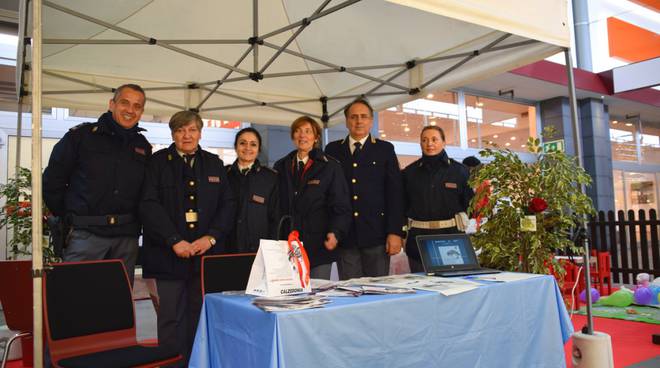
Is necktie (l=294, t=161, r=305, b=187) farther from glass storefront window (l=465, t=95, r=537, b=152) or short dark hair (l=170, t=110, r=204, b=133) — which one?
glass storefront window (l=465, t=95, r=537, b=152)

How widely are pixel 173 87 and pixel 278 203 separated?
5.53 ft

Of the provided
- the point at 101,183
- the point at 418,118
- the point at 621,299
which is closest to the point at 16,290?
the point at 101,183

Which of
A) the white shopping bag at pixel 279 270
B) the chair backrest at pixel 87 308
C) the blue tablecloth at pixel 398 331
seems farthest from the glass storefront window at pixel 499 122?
the white shopping bag at pixel 279 270

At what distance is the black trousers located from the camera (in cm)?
245

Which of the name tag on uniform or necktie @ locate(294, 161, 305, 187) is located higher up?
necktie @ locate(294, 161, 305, 187)

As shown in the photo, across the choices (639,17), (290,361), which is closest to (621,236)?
(639,17)

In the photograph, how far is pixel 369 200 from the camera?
299 cm

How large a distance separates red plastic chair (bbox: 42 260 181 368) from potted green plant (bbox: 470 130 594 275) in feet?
6.03

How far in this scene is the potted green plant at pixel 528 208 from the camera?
8.95 ft

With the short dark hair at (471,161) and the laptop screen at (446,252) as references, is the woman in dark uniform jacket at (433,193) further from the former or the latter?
the laptop screen at (446,252)

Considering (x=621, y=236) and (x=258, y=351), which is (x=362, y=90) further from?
(x=621, y=236)

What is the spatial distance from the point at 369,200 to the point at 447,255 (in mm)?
767

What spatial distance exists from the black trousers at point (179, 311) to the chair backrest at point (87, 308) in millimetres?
202

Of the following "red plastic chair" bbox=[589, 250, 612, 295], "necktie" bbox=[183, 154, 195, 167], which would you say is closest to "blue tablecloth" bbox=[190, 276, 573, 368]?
"necktie" bbox=[183, 154, 195, 167]
